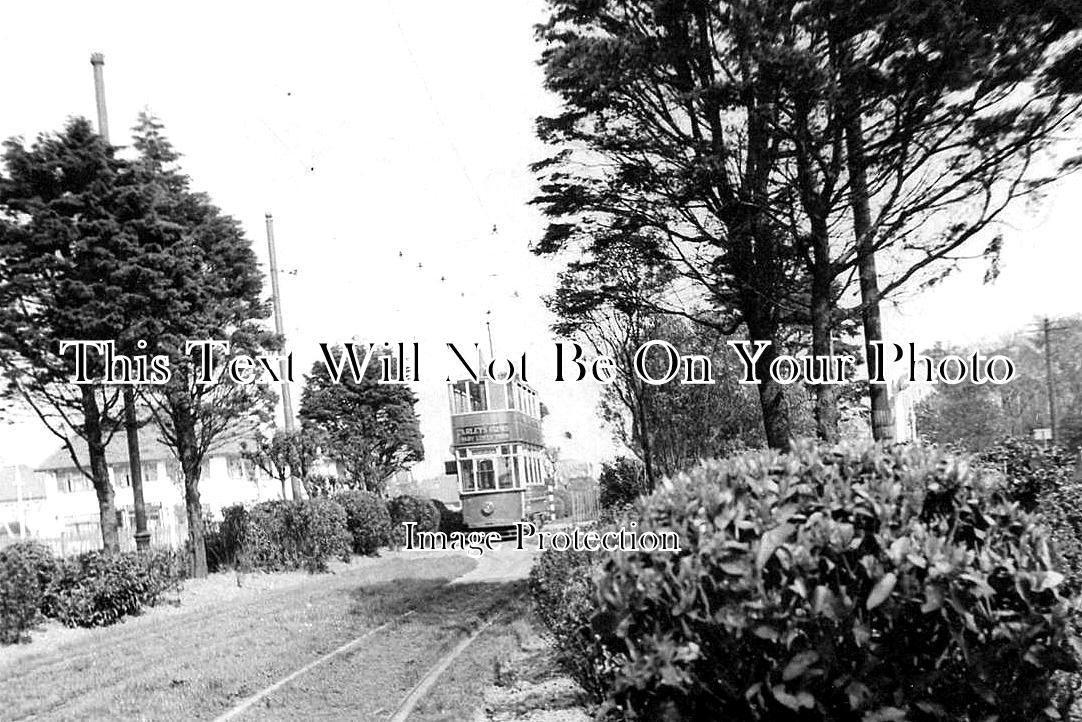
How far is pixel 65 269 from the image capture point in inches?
591

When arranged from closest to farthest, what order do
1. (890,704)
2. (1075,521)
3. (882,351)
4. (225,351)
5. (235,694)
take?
(890,704) → (235,694) → (1075,521) → (882,351) → (225,351)

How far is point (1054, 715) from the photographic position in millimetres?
3400

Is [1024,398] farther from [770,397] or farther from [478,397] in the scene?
[770,397]

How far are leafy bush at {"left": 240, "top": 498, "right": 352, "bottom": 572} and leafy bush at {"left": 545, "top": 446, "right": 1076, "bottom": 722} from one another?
1781cm

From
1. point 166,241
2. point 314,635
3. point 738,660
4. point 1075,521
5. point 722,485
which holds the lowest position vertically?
point 314,635

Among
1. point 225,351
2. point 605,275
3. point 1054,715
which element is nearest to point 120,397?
point 225,351

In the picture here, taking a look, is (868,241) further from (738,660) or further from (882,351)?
(738,660)

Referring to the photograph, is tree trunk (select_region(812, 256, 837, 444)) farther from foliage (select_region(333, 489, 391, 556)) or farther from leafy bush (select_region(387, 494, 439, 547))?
leafy bush (select_region(387, 494, 439, 547))

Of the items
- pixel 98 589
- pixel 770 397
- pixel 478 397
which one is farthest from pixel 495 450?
pixel 770 397

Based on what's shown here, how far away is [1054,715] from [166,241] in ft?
53.6

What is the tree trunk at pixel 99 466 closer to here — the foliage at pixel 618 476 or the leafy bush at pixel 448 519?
the foliage at pixel 618 476

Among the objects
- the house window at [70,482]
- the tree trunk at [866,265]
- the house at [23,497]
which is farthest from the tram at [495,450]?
the house at [23,497]

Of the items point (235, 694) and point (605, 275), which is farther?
point (605, 275)

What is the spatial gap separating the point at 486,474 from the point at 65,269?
31.1ft
